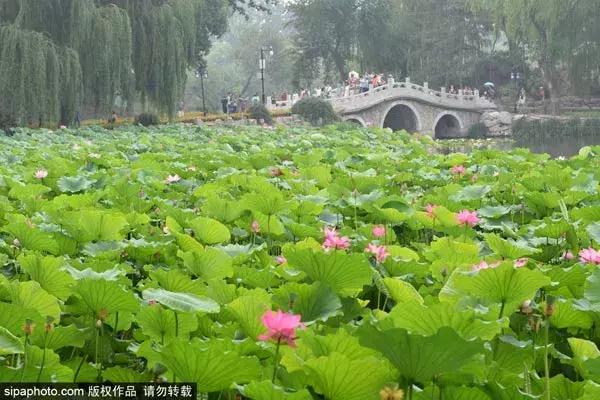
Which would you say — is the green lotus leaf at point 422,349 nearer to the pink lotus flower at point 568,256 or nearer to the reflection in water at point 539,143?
the pink lotus flower at point 568,256

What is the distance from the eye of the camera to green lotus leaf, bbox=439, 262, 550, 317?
1.15 m

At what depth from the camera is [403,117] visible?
34344 millimetres

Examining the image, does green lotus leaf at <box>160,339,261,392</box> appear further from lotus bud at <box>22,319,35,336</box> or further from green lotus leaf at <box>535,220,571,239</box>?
green lotus leaf at <box>535,220,571,239</box>

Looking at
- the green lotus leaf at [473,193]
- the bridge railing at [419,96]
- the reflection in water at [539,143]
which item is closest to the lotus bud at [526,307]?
the green lotus leaf at [473,193]

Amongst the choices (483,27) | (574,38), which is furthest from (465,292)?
(483,27)

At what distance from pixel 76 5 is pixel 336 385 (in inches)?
532

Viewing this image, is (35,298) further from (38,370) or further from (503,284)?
(503,284)

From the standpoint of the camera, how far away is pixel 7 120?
12.5 m

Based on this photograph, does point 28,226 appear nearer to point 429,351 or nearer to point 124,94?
point 429,351

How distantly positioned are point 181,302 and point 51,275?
0.37 m

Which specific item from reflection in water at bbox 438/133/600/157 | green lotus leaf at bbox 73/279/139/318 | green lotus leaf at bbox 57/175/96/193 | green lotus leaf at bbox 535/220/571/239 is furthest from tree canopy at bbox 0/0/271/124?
green lotus leaf at bbox 73/279/139/318

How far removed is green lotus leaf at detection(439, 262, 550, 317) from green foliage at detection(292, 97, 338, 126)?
23.3 m

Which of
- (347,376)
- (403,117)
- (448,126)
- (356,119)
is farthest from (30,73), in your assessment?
(448,126)

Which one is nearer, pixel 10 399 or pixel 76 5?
pixel 10 399
